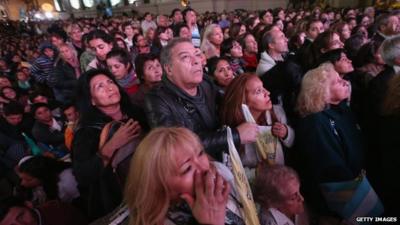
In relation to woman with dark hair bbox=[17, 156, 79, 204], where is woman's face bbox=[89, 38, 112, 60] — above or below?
above

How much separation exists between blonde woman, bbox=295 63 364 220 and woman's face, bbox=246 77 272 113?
1.12 ft

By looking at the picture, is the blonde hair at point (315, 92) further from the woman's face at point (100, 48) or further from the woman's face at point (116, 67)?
the woman's face at point (100, 48)

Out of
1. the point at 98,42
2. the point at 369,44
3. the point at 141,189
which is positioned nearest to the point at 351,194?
the point at 141,189

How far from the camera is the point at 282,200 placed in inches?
66.1

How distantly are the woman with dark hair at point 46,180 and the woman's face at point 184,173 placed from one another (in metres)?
1.45

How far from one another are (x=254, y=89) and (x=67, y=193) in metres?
1.73

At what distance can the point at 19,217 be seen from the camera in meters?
1.68

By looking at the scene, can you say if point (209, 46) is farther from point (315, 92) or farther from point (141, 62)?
point (315, 92)

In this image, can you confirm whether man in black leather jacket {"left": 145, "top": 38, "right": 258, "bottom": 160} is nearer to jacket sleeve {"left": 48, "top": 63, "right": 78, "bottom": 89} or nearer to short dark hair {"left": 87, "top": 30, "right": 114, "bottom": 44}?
short dark hair {"left": 87, "top": 30, "right": 114, "bottom": 44}

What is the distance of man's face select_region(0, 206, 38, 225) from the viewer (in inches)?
65.2

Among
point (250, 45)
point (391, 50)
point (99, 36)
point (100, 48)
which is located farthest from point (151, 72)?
point (391, 50)

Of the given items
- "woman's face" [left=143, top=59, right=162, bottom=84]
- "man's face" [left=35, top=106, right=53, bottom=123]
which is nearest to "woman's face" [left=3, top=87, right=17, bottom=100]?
"man's face" [left=35, top=106, right=53, bottom=123]

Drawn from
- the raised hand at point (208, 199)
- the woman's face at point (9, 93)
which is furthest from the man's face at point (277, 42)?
the woman's face at point (9, 93)

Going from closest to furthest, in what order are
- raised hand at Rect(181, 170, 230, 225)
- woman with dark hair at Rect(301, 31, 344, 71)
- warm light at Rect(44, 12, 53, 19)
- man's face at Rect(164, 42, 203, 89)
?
raised hand at Rect(181, 170, 230, 225)
man's face at Rect(164, 42, 203, 89)
woman with dark hair at Rect(301, 31, 344, 71)
warm light at Rect(44, 12, 53, 19)
